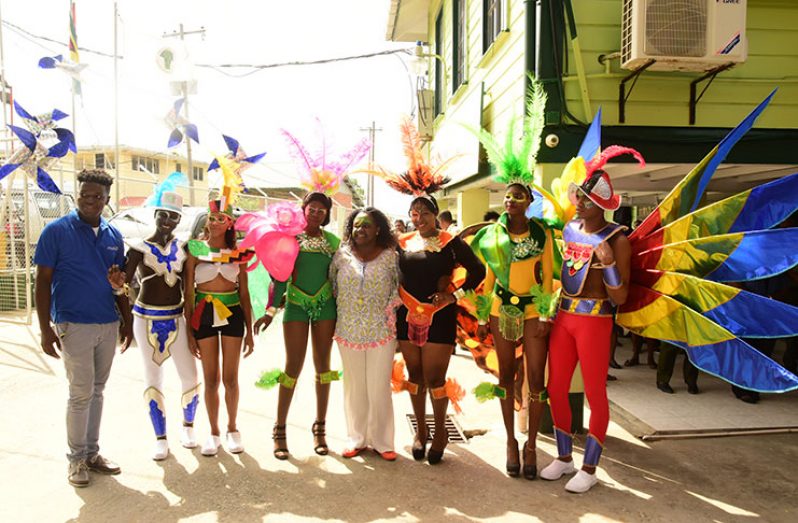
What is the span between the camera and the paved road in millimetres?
3225

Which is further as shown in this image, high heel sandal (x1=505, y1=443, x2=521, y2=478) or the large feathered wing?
high heel sandal (x1=505, y1=443, x2=521, y2=478)

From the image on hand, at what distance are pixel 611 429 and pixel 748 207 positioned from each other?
83.8 inches

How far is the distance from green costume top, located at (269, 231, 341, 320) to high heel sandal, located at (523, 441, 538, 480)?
5.54ft

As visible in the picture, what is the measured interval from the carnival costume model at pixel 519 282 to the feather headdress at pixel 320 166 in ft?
3.60

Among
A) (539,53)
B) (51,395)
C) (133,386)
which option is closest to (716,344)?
(539,53)

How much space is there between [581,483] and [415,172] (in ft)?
7.51

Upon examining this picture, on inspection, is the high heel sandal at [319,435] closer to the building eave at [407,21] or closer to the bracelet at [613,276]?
the bracelet at [613,276]

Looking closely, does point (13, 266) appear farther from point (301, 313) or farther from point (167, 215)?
point (301, 313)

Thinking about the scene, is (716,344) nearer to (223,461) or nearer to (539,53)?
(539,53)

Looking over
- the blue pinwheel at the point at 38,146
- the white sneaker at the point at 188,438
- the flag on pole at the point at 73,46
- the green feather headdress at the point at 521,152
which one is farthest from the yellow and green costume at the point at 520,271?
the flag on pole at the point at 73,46

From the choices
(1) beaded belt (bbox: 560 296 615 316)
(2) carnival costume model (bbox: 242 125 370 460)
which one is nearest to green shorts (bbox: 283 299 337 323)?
(2) carnival costume model (bbox: 242 125 370 460)

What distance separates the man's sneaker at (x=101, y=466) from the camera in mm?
3600

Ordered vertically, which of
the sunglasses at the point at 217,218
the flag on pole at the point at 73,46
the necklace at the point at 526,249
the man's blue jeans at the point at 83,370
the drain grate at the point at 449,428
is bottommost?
the drain grate at the point at 449,428

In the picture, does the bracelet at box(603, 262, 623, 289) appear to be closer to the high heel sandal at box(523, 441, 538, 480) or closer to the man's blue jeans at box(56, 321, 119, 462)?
the high heel sandal at box(523, 441, 538, 480)
